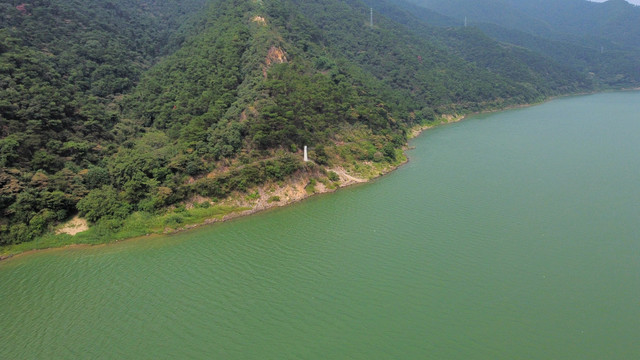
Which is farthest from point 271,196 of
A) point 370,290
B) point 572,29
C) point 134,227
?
point 572,29

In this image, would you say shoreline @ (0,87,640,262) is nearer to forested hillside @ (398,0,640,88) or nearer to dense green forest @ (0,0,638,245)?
dense green forest @ (0,0,638,245)

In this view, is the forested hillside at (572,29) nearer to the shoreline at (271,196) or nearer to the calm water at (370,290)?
the shoreline at (271,196)

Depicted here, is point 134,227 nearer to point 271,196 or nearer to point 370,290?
point 271,196

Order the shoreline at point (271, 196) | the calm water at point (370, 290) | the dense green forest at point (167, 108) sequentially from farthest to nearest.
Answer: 1. the dense green forest at point (167, 108)
2. the shoreline at point (271, 196)
3. the calm water at point (370, 290)

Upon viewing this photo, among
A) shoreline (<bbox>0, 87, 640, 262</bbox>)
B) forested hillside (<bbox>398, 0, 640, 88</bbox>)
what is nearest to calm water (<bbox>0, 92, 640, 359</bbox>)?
shoreline (<bbox>0, 87, 640, 262</bbox>)

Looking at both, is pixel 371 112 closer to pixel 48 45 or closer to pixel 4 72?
pixel 4 72

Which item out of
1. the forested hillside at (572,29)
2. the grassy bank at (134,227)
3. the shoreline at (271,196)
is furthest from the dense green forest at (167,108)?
the forested hillside at (572,29)
